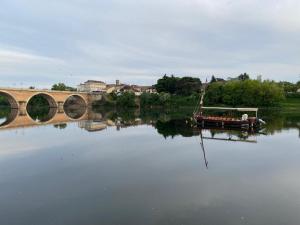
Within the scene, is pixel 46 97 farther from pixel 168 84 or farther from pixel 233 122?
pixel 233 122

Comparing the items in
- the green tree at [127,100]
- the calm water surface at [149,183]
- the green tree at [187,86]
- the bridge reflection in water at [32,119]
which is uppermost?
the green tree at [187,86]

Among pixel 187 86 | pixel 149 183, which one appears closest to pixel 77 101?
pixel 187 86

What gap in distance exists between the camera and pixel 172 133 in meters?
37.4

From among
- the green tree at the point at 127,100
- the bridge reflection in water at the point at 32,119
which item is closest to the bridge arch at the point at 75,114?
the bridge reflection in water at the point at 32,119

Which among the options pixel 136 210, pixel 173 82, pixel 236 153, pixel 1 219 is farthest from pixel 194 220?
pixel 173 82

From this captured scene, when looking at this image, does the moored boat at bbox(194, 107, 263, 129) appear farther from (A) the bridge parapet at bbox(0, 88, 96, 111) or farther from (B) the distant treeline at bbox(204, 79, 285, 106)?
(A) the bridge parapet at bbox(0, 88, 96, 111)

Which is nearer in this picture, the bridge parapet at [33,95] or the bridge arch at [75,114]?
the bridge arch at [75,114]

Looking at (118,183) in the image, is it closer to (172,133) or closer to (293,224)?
(293,224)

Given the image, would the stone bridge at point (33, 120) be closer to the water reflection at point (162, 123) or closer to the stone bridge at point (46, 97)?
the water reflection at point (162, 123)

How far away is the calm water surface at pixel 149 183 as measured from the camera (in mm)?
12125

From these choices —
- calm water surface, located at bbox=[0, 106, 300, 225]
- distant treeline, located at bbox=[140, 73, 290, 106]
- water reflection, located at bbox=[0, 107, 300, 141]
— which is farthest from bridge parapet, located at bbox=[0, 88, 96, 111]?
calm water surface, located at bbox=[0, 106, 300, 225]


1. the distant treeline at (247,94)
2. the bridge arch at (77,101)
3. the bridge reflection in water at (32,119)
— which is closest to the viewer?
the bridge reflection in water at (32,119)

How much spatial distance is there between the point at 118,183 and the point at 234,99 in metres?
74.2

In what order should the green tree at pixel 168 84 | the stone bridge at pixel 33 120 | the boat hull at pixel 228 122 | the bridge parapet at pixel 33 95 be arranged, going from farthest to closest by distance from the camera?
the green tree at pixel 168 84
the bridge parapet at pixel 33 95
the stone bridge at pixel 33 120
the boat hull at pixel 228 122
